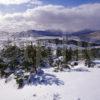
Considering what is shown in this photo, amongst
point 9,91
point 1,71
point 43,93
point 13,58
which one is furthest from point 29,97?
point 13,58

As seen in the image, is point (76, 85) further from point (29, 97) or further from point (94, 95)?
point (29, 97)

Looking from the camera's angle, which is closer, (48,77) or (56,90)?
(56,90)

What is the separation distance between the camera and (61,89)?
33.8m

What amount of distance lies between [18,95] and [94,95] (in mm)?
10871

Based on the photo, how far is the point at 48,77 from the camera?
4000 cm

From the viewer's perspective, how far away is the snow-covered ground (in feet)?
101

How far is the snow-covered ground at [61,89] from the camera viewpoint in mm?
30875

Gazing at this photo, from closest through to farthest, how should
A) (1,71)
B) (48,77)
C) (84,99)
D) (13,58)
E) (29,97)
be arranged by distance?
(84,99)
(29,97)
(48,77)
(1,71)
(13,58)

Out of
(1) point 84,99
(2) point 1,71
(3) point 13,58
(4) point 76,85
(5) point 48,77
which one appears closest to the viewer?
(1) point 84,99

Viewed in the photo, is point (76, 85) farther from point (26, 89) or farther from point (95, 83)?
point (26, 89)

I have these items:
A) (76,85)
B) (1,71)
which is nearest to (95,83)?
(76,85)

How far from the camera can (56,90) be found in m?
33.4

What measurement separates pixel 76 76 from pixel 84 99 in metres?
11.6

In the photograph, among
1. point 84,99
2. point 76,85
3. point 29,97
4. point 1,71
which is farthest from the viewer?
point 1,71
